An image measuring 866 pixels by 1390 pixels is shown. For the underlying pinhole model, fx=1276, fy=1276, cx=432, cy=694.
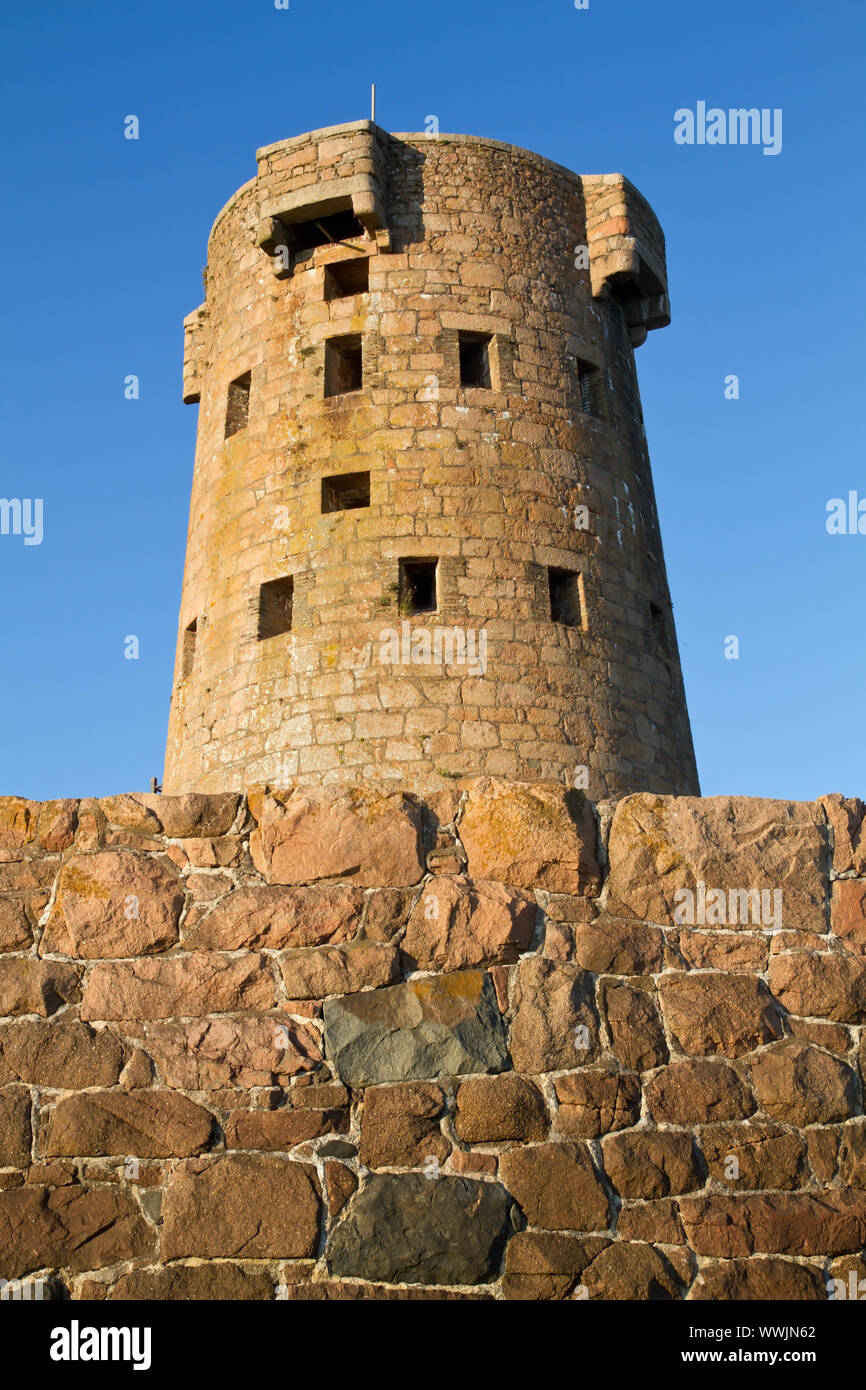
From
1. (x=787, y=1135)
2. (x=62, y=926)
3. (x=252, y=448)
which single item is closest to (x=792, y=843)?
(x=787, y=1135)

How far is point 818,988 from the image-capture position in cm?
480

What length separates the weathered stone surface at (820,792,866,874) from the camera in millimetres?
5008

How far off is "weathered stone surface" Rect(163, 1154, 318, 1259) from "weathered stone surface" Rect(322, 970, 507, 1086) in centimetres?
41

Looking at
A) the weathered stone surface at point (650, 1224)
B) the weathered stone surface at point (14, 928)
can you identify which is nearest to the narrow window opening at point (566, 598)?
the weathered stone surface at point (14, 928)

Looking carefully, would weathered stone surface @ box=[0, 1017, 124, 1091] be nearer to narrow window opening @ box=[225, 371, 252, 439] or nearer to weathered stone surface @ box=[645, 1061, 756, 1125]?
weathered stone surface @ box=[645, 1061, 756, 1125]

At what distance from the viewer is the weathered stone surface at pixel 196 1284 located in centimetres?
423

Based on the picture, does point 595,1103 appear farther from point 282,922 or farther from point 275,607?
point 275,607

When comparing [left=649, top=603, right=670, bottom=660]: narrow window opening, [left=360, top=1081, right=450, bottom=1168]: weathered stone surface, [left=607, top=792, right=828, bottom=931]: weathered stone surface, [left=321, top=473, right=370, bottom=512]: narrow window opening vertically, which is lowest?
[left=360, top=1081, right=450, bottom=1168]: weathered stone surface

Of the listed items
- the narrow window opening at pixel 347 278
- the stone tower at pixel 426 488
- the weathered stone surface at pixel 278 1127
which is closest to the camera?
the weathered stone surface at pixel 278 1127

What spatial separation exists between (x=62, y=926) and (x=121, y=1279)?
1243 mm

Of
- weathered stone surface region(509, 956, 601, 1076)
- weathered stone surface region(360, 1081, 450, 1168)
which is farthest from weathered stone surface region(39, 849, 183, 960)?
weathered stone surface region(509, 956, 601, 1076)

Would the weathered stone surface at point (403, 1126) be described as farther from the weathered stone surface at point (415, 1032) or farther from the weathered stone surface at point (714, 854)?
the weathered stone surface at point (714, 854)

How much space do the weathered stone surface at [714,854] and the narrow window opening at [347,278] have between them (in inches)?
446

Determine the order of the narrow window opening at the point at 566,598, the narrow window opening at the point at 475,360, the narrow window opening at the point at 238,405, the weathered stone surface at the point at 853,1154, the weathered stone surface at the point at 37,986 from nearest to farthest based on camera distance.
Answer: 1. the weathered stone surface at the point at 853,1154
2. the weathered stone surface at the point at 37,986
3. the narrow window opening at the point at 566,598
4. the narrow window opening at the point at 475,360
5. the narrow window opening at the point at 238,405
